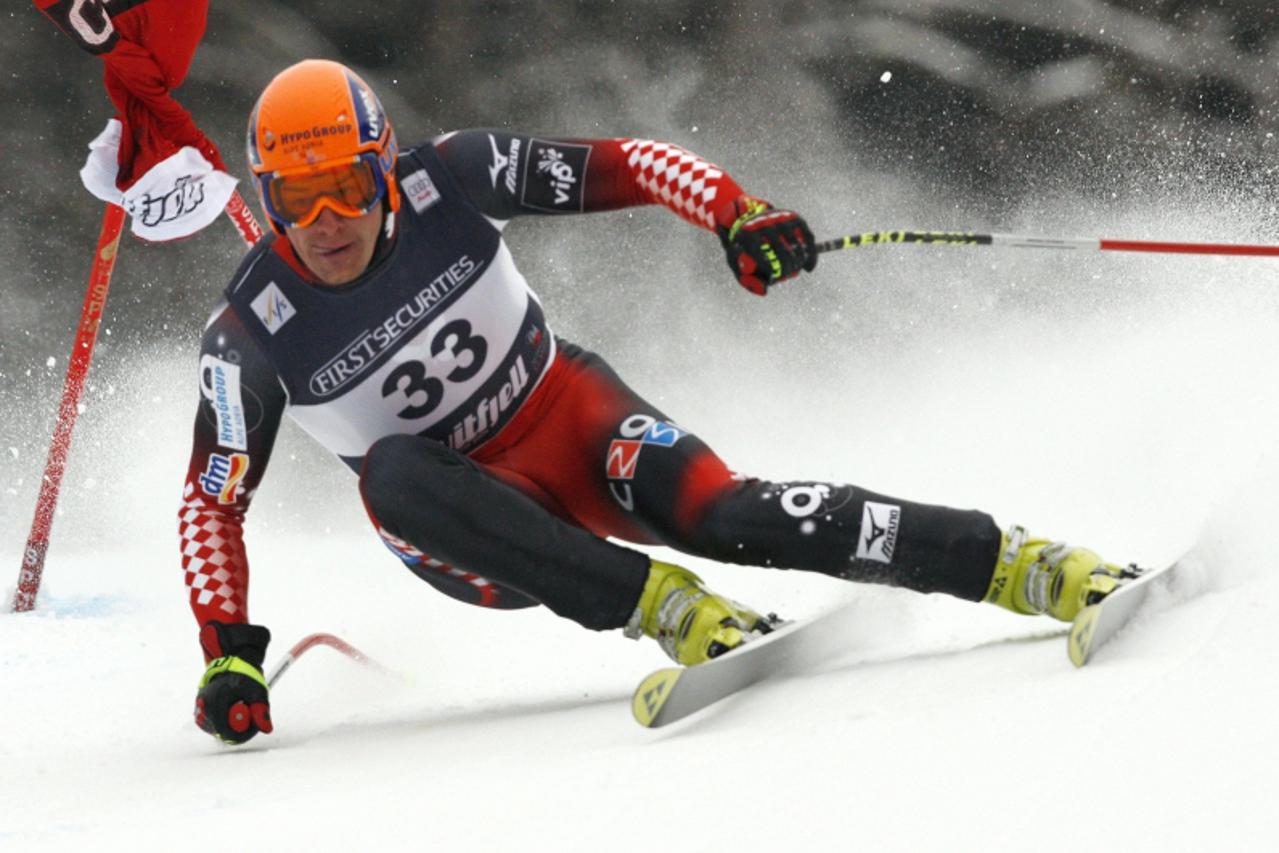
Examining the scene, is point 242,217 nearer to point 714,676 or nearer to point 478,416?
point 478,416

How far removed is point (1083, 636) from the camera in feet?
5.37

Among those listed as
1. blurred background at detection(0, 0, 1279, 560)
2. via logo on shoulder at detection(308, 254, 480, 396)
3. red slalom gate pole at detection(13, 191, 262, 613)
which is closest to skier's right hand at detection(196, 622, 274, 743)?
via logo on shoulder at detection(308, 254, 480, 396)

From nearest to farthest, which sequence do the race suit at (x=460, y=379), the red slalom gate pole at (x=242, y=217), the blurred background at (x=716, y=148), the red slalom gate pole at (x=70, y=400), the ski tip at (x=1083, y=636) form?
the ski tip at (x=1083, y=636) < the race suit at (x=460, y=379) < the red slalom gate pole at (x=242, y=217) < the red slalom gate pole at (x=70, y=400) < the blurred background at (x=716, y=148)

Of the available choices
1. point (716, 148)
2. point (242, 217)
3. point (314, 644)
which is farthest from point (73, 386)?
point (716, 148)

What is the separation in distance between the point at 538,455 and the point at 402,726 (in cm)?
53

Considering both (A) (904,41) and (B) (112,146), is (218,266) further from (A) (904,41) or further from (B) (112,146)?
(A) (904,41)

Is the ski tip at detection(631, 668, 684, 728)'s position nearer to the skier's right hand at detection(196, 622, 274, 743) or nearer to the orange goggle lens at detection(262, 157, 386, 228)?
the skier's right hand at detection(196, 622, 274, 743)

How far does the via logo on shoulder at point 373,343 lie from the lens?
2.39 metres

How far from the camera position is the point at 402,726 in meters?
2.42

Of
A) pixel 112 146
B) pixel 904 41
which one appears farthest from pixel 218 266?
pixel 904 41

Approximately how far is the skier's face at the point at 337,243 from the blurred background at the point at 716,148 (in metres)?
3.31

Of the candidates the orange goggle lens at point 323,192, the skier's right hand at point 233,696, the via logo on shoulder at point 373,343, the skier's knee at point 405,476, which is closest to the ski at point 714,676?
the skier's knee at point 405,476

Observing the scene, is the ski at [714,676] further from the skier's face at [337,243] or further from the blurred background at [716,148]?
the blurred background at [716,148]

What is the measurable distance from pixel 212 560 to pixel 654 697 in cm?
99
